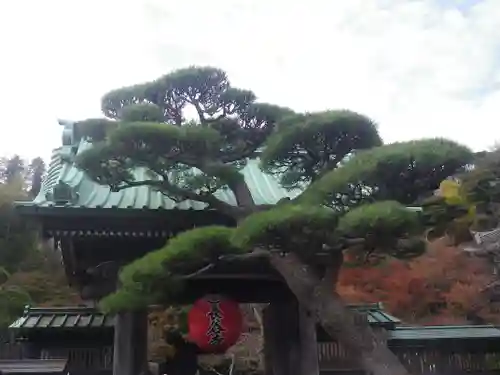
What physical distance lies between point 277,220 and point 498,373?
6090 mm

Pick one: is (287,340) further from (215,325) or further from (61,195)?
(61,195)

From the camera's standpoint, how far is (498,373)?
857 centimetres

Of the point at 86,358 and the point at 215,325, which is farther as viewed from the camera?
the point at 86,358

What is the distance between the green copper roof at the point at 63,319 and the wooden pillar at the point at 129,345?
187 centimetres

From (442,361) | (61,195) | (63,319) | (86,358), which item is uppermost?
(61,195)

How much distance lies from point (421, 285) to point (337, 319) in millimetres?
17525

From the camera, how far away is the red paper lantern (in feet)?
20.4

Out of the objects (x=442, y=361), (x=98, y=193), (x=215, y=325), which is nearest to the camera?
(x=215, y=325)

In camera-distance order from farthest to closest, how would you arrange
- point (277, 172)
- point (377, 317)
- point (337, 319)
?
point (377, 317), point (277, 172), point (337, 319)

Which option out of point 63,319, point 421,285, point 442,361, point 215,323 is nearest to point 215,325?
point 215,323

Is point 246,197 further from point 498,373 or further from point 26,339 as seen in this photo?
point 498,373

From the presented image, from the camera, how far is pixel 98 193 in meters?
6.46

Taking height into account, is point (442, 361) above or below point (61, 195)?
below

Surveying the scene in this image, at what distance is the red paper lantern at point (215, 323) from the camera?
621 cm
